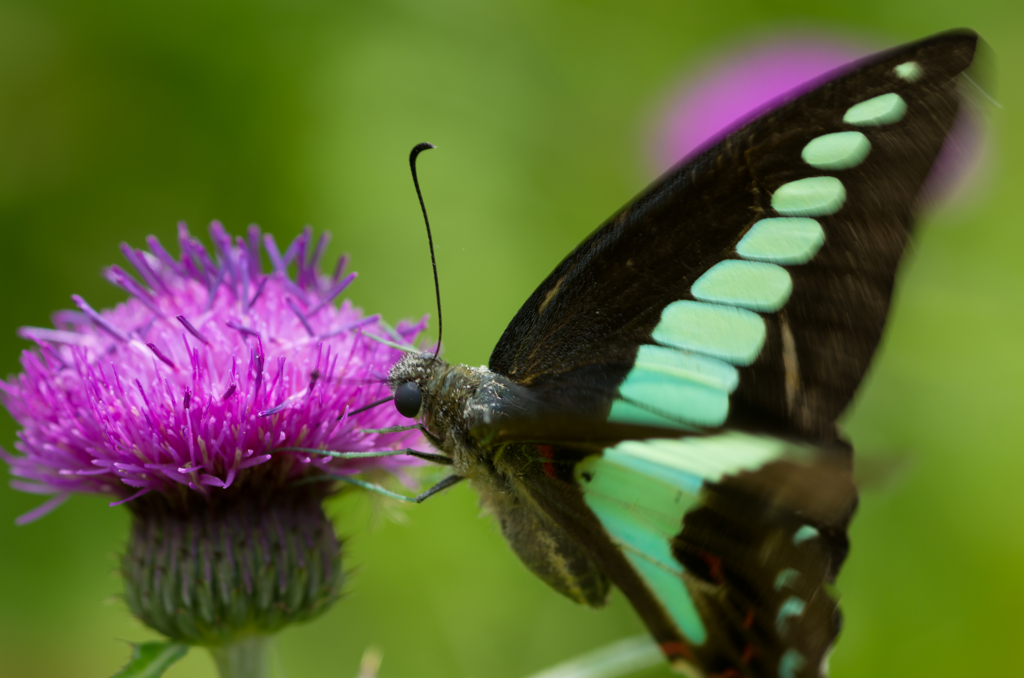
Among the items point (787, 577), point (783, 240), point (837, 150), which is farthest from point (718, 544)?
point (837, 150)

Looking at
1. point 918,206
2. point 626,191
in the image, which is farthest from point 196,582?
point 626,191

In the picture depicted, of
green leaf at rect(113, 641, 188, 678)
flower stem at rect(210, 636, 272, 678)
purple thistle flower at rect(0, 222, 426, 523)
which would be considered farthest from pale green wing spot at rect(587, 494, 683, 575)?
green leaf at rect(113, 641, 188, 678)

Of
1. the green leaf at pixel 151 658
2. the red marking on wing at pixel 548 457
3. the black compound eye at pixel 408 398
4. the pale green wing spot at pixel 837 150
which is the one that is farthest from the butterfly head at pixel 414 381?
the pale green wing spot at pixel 837 150

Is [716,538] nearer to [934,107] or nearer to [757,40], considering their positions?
[934,107]

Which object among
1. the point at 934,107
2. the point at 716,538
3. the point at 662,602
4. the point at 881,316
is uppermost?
the point at 934,107

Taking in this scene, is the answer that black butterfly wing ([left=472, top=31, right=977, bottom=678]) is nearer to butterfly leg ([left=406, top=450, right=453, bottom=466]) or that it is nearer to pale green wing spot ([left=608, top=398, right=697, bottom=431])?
pale green wing spot ([left=608, top=398, right=697, bottom=431])

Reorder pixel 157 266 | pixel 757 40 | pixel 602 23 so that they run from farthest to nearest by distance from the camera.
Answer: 1. pixel 602 23
2. pixel 757 40
3. pixel 157 266
